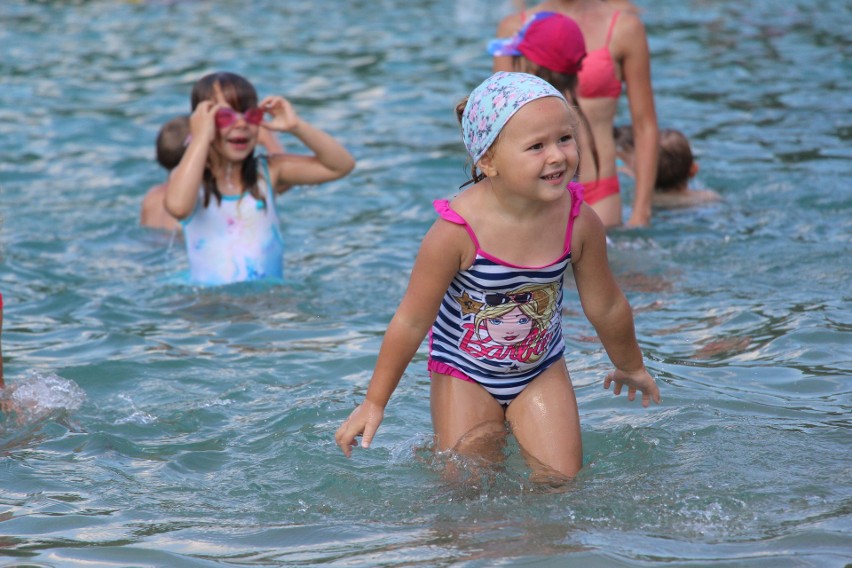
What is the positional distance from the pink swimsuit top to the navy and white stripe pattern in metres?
2.88

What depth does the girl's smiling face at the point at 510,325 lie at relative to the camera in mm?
4160

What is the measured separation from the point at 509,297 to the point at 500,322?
102 millimetres

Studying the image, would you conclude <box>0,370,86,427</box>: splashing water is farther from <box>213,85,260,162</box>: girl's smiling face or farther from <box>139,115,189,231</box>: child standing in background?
<box>139,115,189,231</box>: child standing in background

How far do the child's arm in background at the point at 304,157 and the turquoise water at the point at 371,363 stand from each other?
2.33ft

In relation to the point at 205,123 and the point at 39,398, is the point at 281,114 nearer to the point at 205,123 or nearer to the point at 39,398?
the point at 205,123

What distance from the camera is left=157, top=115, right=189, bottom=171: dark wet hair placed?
8242mm

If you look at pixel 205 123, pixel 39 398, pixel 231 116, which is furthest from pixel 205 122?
pixel 39 398

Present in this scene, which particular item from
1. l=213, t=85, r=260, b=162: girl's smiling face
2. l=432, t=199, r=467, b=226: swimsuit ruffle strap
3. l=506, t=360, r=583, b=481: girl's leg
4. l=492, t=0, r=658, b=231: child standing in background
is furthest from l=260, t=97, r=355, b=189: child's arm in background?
l=506, t=360, r=583, b=481: girl's leg

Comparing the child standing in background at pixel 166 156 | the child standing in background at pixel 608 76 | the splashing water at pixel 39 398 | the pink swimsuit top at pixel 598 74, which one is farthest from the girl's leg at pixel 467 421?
the child standing in background at pixel 166 156

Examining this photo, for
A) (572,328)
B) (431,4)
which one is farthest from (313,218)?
(431,4)

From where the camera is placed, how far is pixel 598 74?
683cm

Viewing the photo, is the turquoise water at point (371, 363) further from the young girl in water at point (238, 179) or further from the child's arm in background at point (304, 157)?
the child's arm in background at point (304, 157)

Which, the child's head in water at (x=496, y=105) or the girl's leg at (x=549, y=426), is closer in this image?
the child's head in water at (x=496, y=105)

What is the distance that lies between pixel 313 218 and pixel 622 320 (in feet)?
16.9
